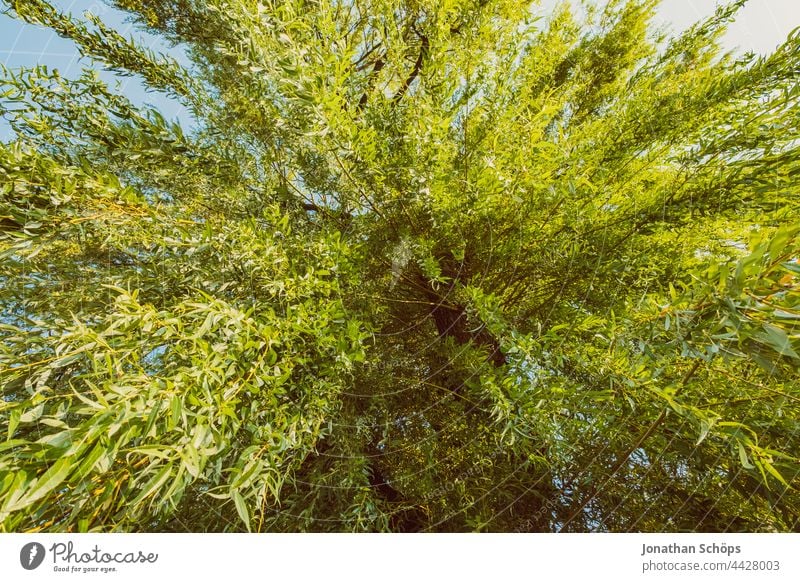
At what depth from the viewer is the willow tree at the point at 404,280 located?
0.74 metres

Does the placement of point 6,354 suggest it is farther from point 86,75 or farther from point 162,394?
point 86,75
